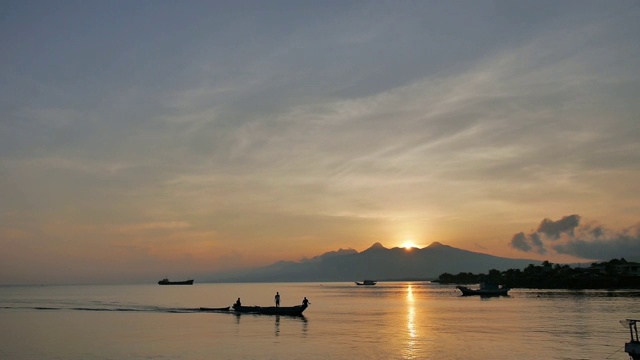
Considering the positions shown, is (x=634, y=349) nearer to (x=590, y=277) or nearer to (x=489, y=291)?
(x=489, y=291)

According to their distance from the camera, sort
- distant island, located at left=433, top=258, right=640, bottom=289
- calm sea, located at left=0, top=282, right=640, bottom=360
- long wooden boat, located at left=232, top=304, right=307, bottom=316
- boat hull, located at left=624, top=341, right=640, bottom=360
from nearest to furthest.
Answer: boat hull, located at left=624, top=341, right=640, bottom=360 < calm sea, located at left=0, top=282, right=640, bottom=360 < long wooden boat, located at left=232, top=304, right=307, bottom=316 < distant island, located at left=433, top=258, right=640, bottom=289

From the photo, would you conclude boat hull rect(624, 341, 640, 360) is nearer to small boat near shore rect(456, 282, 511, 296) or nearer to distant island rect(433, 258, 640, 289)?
small boat near shore rect(456, 282, 511, 296)

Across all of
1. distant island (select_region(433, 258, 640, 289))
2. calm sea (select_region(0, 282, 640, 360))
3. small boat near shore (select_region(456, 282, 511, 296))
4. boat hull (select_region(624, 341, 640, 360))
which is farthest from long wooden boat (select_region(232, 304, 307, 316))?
distant island (select_region(433, 258, 640, 289))

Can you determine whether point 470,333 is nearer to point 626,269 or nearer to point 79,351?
point 79,351

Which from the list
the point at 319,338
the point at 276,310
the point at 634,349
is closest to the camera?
the point at 634,349

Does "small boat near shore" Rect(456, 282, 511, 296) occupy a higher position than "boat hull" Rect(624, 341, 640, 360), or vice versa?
"boat hull" Rect(624, 341, 640, 360)

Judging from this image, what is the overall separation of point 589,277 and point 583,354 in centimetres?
14706

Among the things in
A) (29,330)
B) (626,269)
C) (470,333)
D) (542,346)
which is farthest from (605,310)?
(626,269)

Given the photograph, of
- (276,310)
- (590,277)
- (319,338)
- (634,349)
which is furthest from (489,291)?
(634,349)

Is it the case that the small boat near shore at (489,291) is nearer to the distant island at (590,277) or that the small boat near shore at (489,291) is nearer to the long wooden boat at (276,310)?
the distant island at (590,277)

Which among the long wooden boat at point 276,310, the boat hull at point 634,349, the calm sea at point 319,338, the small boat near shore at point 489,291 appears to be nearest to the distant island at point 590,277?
the small boat near shore at point 489,291

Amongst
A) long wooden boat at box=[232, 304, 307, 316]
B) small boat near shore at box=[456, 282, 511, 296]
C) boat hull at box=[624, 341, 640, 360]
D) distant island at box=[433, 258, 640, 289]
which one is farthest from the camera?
distant island at box=[433, 258, 640, 289]

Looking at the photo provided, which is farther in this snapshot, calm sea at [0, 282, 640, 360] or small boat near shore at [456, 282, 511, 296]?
small boat near shore at [456, 282, 511, 296]

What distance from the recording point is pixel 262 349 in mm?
40906
